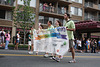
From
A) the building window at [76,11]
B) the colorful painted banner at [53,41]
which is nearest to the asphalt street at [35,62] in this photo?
the colorful painted banner at [53,41]

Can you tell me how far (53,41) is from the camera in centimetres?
625

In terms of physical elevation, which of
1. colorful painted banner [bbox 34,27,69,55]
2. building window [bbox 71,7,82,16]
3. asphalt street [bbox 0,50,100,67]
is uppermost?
building window [bbox 71,7,82,16]

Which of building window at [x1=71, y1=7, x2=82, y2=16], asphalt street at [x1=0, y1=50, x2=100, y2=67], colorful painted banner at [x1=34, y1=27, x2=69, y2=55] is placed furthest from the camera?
building window at [x1=71, y1=7, x2=82, y2=16]

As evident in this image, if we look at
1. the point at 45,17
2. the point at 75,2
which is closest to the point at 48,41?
the point at 45,17

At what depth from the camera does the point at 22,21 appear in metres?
19.1

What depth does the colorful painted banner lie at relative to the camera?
5.75 m

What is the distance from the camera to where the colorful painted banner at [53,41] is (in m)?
5.75

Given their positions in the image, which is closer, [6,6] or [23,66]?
[23,66]

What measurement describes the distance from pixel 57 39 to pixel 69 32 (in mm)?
591

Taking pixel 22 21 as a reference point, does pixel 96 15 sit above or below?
above

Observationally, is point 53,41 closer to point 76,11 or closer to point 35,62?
point 35,62

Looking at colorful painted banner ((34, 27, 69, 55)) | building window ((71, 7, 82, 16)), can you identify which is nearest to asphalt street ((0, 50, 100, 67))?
colorful painted banner ((34, 27, 69, 55))

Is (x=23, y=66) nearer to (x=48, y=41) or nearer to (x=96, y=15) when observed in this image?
(x=48, y=41)

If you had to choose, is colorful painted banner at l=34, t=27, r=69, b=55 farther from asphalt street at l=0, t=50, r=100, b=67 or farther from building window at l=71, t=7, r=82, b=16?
building window at l=71, t=7, r=82, b=16
